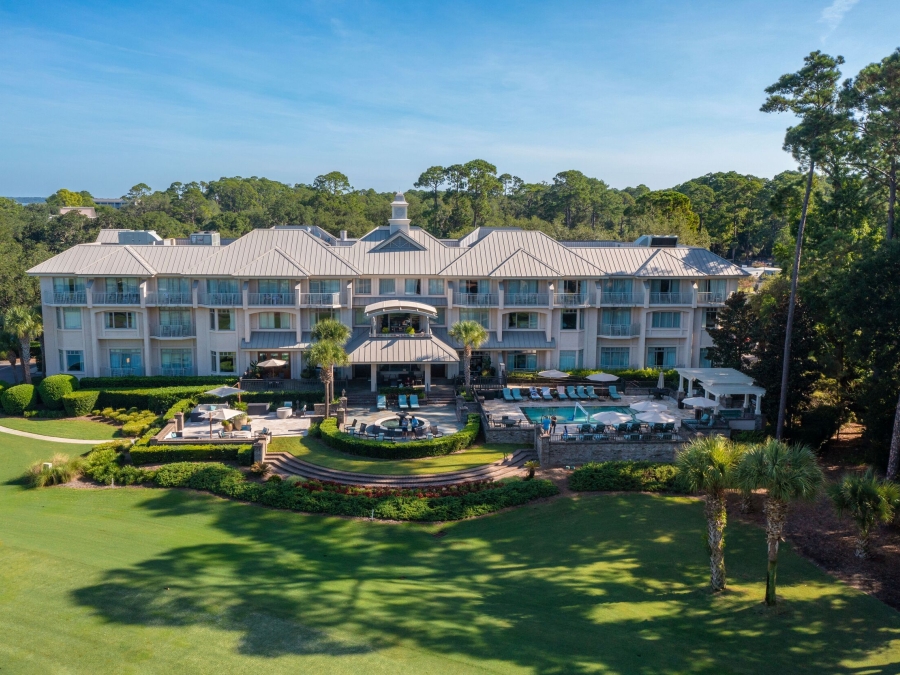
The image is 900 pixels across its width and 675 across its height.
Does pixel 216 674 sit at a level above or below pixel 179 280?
below

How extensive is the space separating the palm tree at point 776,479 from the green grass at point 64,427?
35123mm

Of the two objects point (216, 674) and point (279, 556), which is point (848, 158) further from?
point (216, 674)

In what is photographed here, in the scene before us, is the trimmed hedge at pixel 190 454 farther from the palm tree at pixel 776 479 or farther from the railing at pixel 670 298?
the railing at pixel 670 298

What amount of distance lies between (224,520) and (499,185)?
83279 mm

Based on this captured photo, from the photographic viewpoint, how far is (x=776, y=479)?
66.5ft

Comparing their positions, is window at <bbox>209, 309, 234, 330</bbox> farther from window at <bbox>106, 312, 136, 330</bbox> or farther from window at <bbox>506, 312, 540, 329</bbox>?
window at <bbox>506, 312, 540, 329</bbox>

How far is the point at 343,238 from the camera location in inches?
2200

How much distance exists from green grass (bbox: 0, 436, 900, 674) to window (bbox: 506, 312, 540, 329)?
20365mm

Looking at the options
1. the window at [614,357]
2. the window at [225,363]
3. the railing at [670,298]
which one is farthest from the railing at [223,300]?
the railing at [670,298]

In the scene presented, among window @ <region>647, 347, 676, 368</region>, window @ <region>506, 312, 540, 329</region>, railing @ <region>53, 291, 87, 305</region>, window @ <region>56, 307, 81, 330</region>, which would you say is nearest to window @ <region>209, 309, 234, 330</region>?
railing @ <region>53, 291, 87, 305</region>

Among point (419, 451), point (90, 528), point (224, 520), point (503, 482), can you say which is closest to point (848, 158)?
point (503, 482)

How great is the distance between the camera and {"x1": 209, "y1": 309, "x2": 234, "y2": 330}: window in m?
46.8

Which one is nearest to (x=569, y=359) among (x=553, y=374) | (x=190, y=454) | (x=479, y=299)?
(x=553, y=374)

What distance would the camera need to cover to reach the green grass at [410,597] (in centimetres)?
1838
